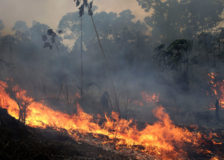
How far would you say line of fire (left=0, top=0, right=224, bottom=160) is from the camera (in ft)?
41.1

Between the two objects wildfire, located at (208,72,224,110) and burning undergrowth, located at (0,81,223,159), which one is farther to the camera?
wildfire, located at (208,72,224,110)

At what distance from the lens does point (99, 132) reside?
1719 cm

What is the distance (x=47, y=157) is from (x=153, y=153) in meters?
7.92

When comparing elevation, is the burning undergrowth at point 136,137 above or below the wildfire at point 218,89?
below

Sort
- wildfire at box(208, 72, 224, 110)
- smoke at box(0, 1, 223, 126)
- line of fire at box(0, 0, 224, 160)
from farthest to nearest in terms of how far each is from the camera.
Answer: smoke at box(0, 1, 223, 126) < wildfire at box(208, 72, 224, 110) < line of fire at box(0, 0, 224, 160)

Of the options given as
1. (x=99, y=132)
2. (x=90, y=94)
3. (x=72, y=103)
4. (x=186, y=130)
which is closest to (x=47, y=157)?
(x=99, y=132)

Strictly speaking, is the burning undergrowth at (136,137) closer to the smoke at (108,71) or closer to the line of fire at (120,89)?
the line of fire at (120,89)

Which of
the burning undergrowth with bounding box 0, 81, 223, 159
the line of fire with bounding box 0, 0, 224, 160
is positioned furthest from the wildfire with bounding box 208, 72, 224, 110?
the burning undergrowth with bounding box 0, 81, 223, 159

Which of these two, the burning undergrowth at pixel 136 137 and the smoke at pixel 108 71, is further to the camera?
the smoke at pixel 108 71

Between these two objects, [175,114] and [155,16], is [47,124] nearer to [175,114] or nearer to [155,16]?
[175,114]

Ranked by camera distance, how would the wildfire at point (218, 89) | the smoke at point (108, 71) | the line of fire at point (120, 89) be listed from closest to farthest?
1. the line of fire at point (120, 89)
2. the wildfire at point (218, 89)
3. the smoke at point (108, 71)

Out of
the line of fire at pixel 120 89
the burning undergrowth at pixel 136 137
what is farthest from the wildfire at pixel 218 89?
the burning undergrowth at pixel 136 137

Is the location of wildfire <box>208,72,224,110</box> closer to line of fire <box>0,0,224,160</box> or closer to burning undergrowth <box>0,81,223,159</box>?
line of fire <box>0,0,224,160</box>

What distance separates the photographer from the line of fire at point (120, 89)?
41.1 feet
